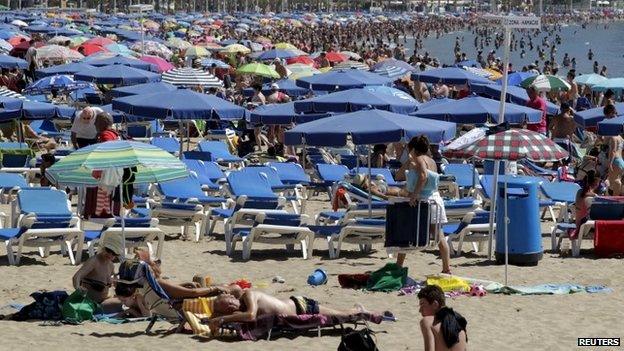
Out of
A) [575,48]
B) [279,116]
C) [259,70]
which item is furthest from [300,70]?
[575,48]

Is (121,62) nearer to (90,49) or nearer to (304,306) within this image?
(90,49)

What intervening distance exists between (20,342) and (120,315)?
1.04 metres

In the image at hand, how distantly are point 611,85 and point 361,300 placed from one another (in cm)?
1701

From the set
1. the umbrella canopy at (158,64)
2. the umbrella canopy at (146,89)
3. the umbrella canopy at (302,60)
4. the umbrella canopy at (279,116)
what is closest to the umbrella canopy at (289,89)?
the umbrella canopy at (158,64)

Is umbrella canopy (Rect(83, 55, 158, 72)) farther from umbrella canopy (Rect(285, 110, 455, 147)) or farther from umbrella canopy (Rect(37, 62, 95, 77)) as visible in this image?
umbrella canopy (Rect(285, 110, 455, 147))

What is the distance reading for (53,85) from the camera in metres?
23.3

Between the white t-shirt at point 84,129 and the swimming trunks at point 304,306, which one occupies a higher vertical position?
the white t-shirt at point 84,129

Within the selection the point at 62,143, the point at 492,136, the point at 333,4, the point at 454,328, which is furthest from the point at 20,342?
the point at 333,4

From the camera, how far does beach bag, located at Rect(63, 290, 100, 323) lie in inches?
369

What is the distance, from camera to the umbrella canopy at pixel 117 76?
23.0 m

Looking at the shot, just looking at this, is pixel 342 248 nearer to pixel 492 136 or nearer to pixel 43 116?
pixel 492 136

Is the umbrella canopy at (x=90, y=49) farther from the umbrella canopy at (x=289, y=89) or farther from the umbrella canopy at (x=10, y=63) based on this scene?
the umbrella canopy at (x=289, y=89)

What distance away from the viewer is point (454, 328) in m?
7.01

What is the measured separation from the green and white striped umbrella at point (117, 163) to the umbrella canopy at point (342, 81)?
35.1 ft
